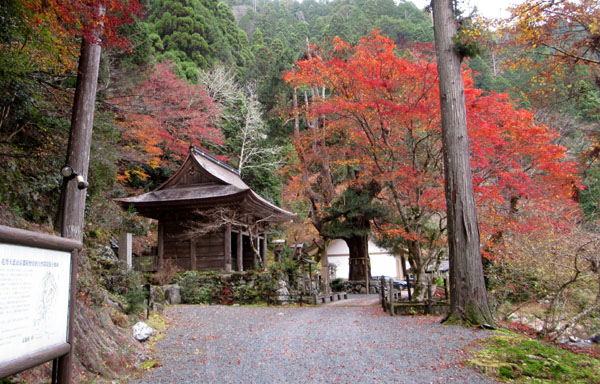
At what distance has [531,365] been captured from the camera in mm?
4562

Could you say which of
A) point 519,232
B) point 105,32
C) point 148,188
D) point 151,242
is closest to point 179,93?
point 148,188

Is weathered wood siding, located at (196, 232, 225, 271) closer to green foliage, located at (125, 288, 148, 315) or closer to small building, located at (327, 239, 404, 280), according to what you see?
green foliage, located at (125, 288, 148, 315)

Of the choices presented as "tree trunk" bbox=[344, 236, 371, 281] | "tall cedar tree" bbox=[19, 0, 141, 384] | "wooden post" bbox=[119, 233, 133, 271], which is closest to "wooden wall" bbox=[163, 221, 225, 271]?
"wooden post" bbox=[119, 233, 133, 271]

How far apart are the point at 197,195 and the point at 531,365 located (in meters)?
11.7

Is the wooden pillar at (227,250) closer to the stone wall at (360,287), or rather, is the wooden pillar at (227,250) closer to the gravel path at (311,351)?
the gravel path at (311,351)

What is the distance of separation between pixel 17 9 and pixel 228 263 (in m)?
10.0

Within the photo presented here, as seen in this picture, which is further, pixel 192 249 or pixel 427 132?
pixel 192 249

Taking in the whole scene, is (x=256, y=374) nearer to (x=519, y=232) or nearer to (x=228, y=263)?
(x=519, y=232)

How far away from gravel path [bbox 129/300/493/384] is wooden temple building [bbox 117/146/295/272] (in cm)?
530

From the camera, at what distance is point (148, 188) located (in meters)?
20.7

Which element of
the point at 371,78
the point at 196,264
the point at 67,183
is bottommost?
the point at 196,264

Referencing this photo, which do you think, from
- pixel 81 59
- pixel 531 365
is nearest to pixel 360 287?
pixel 531 365

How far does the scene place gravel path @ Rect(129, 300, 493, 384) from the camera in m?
4.62

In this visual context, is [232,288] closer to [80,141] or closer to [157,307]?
[157,307]
